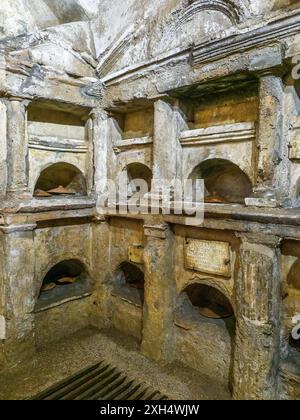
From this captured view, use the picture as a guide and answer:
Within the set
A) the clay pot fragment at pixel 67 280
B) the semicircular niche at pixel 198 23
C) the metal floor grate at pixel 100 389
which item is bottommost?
the metal floor grate at pixel 100 389

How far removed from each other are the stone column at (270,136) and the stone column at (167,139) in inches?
53.5

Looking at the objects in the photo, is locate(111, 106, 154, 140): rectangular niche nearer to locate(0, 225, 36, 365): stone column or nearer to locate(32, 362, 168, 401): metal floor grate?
locate(0, 225, 36, 365): stone column

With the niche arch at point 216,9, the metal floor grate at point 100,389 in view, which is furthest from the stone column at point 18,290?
the niche arch at point 216,9

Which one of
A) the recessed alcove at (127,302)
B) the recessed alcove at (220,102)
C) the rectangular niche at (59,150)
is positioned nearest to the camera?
the recessed alcove at (220,102)

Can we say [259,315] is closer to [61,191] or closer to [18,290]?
[18,290]

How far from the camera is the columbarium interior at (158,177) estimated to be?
3.34 m

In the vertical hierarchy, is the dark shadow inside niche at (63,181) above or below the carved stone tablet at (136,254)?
above

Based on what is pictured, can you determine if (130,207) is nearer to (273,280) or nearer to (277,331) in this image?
(273,280)

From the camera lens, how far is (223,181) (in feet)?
15.4

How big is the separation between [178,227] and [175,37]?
2.84 m

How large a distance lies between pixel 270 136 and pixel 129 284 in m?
3.90

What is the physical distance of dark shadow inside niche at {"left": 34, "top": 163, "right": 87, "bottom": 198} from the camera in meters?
5.77

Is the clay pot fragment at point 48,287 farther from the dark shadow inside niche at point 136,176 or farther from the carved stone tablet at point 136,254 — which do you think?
the dark shadow inside niche at point 136,176

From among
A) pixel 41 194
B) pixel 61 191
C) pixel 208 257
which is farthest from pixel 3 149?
pixel 208 257
